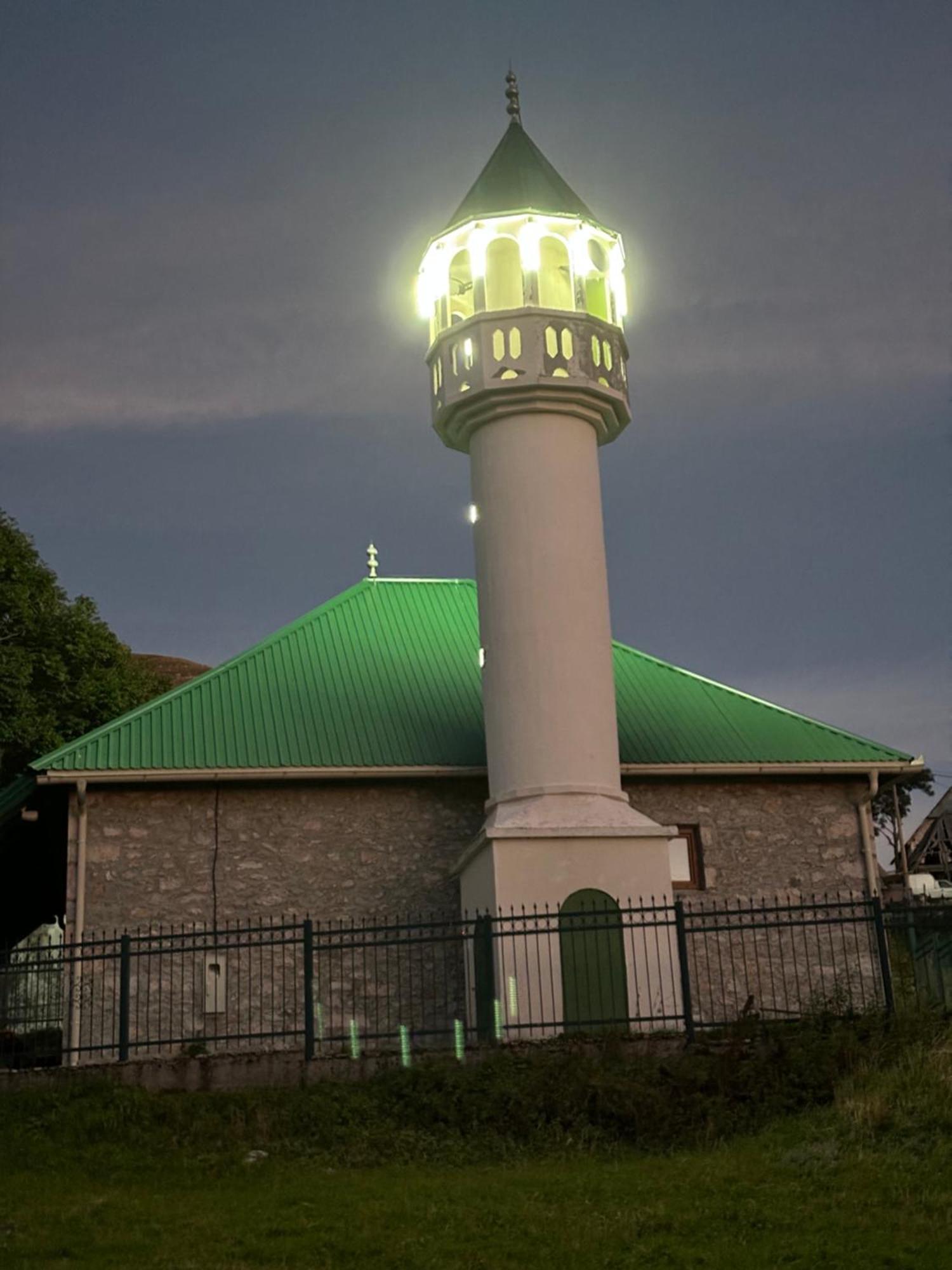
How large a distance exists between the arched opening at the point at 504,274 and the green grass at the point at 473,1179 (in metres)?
10.7

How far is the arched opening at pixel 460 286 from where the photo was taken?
2019 centimetres

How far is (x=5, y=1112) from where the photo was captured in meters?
12.9

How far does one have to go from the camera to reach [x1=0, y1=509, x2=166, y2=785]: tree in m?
30.3

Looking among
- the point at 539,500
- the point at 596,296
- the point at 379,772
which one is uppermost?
the point at 596,296

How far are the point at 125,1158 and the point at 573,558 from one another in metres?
9.32

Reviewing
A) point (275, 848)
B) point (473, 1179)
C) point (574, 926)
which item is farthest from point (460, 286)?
point (473, 1179)

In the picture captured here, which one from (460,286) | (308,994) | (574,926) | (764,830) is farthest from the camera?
(460,286)

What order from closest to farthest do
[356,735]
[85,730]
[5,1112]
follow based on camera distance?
[5,1112]
[356,735]
[85,730]

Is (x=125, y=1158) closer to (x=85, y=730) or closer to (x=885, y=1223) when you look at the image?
(x=885, y=1223)

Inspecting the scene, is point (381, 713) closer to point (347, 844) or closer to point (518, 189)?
point (347, 844)

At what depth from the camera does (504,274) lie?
20.0 meters

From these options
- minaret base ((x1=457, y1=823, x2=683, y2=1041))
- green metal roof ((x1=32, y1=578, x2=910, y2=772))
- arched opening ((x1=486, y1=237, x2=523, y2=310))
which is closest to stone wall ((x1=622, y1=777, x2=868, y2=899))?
green metal roof ((x1=32, y1=578, x2=910, y2=772))

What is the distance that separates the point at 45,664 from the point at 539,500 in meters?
16.1

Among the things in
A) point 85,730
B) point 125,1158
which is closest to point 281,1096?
point 125,1158
